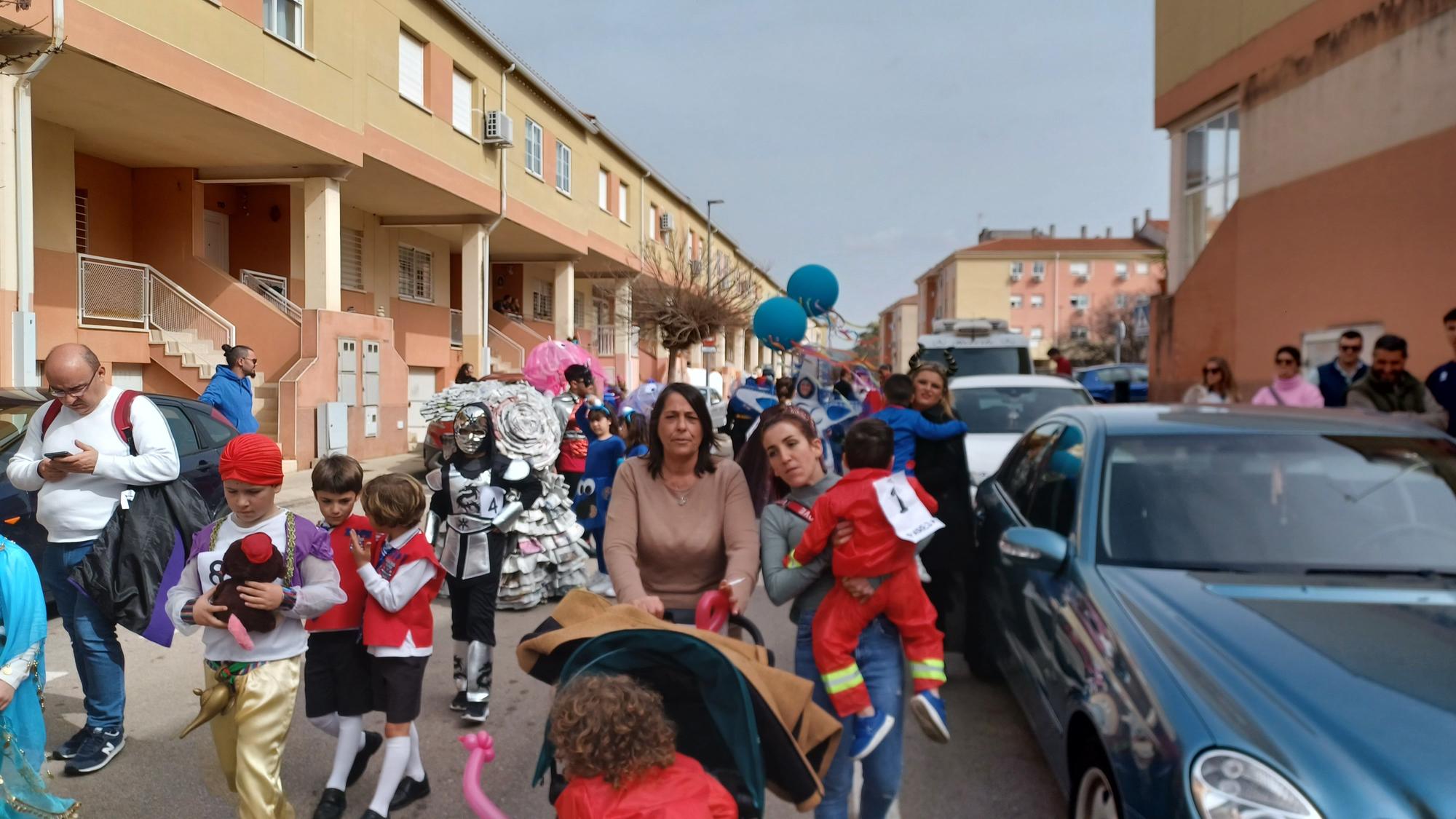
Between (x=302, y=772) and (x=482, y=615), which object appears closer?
(x=302, y=772)

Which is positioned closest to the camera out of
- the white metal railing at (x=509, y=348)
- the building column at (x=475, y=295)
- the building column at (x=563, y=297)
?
the building column at (x=475, y=295)

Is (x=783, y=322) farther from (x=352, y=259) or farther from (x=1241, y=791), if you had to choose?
(x=352, y=259)

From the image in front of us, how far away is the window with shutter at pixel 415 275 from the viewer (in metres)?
21.4

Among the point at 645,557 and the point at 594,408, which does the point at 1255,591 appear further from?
the point at 594,408

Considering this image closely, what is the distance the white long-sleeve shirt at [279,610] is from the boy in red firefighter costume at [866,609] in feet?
5.38

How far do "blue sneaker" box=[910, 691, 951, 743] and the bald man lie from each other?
10.8 ft

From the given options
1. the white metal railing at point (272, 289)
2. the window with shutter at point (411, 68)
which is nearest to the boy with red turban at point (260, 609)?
the white metal railing at point (272, 289)

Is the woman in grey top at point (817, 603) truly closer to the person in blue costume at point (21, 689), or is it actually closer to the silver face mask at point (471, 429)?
the silver face mask at point (471, 429)

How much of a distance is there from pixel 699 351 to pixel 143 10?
1966 cm

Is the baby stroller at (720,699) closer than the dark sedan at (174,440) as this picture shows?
Yes

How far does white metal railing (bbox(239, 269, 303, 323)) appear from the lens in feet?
50.6

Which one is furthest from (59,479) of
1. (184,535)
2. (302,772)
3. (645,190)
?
(645,190)

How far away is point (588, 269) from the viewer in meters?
29.4

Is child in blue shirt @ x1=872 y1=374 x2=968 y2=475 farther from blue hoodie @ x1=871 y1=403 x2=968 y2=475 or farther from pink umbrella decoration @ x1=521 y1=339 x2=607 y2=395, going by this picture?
pink umbrella decoration @ x1=521 y1=339 x2=607 y2=395
